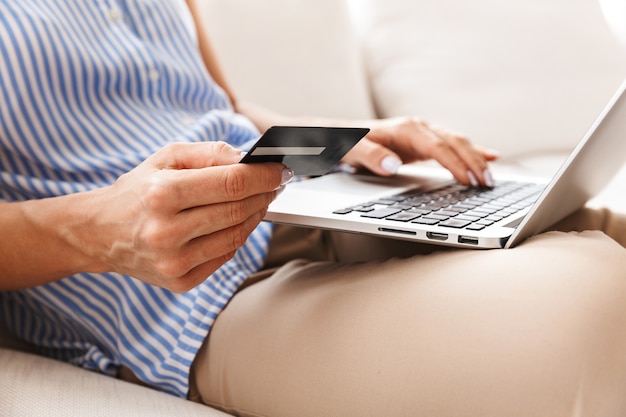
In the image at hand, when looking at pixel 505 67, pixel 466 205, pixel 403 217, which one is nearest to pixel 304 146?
pixel 403 217

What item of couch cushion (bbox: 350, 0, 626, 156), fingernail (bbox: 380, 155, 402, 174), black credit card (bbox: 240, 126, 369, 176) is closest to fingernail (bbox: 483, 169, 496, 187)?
fingernail (bbox: 380, 155, 402, 174)

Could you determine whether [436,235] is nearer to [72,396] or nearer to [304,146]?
[304,146]

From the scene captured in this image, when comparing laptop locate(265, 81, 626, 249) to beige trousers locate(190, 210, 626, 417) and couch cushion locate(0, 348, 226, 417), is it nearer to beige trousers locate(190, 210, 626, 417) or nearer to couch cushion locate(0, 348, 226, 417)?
beige trousers locate(190, 210, 626, 417)

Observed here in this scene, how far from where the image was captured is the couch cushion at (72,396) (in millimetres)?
671

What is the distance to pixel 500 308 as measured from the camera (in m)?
0.56

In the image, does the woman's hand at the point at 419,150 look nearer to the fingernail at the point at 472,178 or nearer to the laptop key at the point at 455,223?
the fingernail at the point at 472,178

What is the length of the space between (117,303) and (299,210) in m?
0.27

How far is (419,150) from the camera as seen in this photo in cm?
93

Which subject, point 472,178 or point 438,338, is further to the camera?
point 472,178

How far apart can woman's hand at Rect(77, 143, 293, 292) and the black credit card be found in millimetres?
12

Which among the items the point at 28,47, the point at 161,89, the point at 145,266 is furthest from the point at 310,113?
the point at 145,266

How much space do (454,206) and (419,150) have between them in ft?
0.69

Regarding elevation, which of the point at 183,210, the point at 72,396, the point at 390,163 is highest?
the point at 183,210

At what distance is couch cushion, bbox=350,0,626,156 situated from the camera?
4.68 ft
